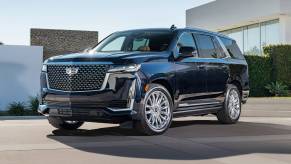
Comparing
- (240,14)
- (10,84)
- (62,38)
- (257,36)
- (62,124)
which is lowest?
(62,124)

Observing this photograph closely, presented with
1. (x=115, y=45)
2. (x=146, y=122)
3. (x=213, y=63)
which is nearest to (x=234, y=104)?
(x=213, y=63)

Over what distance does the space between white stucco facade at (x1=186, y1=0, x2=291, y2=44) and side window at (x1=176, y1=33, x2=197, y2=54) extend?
82.5ft

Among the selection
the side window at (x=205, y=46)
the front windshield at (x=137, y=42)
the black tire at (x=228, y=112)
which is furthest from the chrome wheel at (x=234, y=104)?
the front windshield at (x=137, y=42)

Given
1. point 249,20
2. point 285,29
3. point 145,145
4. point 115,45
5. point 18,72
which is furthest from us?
point 249,20

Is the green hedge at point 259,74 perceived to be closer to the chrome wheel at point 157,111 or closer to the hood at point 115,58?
the chrome wheel at point 157,111

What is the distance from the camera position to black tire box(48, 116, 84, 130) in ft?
35.3

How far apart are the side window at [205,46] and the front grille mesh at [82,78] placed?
2.76 metres

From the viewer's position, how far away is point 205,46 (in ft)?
39.3

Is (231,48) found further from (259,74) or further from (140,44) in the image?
(259,74)

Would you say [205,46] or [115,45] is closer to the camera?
[115,45]

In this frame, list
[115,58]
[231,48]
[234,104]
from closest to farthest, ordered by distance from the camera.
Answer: [115,58] → [234,104] → [231,48]

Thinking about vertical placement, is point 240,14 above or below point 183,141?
above

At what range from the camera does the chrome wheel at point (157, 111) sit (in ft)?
32.6

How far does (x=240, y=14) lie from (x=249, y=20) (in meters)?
1.13
